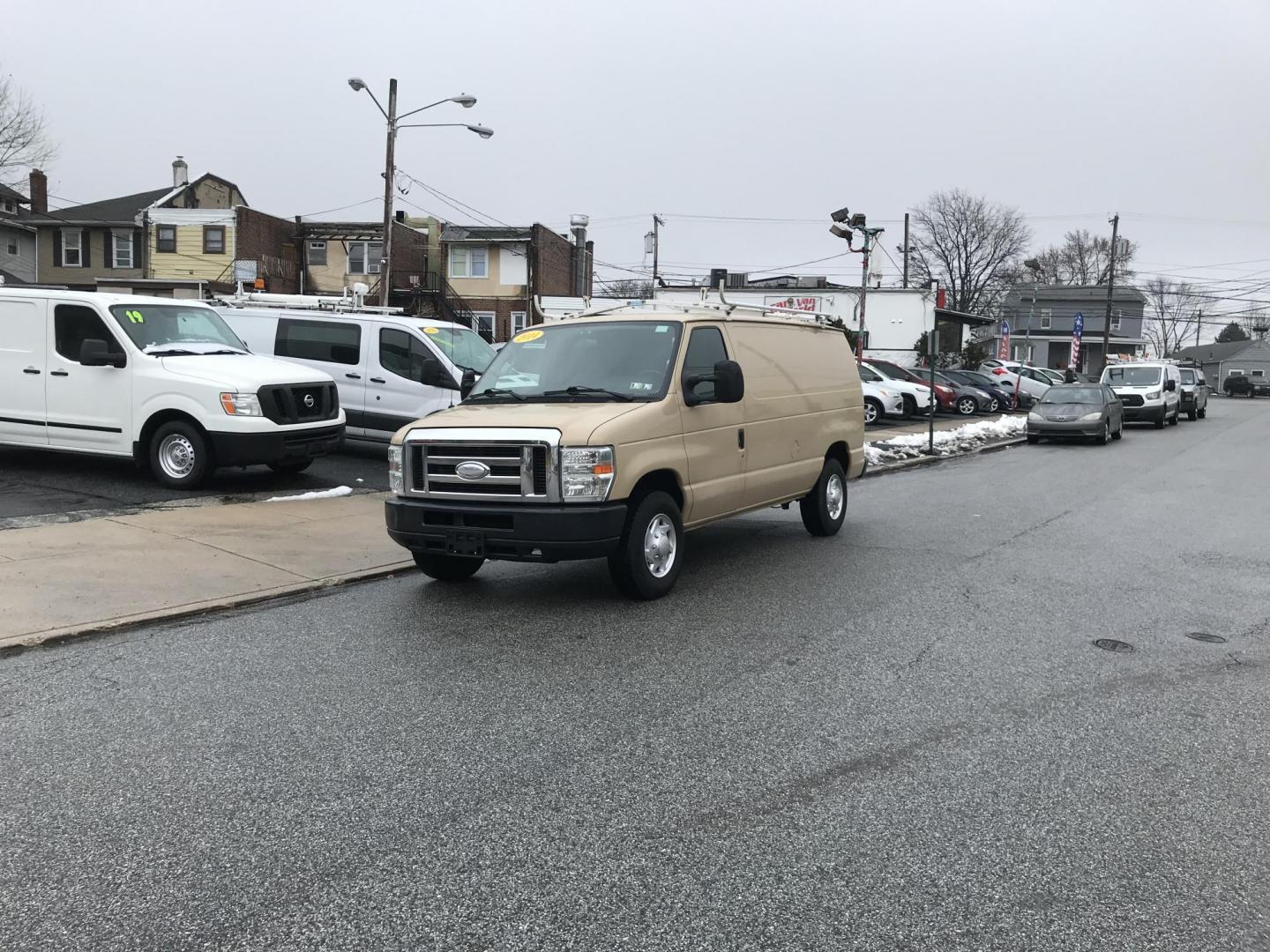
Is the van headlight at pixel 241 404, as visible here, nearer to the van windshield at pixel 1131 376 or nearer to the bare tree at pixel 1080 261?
the van windshield at pixel 1131 376

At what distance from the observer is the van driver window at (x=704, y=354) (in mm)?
7746

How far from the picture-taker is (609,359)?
7.78 m

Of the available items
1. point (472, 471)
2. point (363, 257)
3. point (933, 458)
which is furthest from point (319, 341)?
point (363, 257)

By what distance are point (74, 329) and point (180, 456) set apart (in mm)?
1924

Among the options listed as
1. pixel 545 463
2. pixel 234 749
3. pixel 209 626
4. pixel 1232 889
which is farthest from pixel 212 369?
pixel 1232 889

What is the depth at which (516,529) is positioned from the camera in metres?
6.70

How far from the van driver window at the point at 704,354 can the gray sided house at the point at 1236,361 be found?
3690 inches

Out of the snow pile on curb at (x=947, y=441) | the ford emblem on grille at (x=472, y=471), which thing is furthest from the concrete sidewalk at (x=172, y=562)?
the snow pile on curb at (x=947, y=441)

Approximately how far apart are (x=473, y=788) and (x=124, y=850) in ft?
4.08

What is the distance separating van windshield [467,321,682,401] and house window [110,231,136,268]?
4074 cm

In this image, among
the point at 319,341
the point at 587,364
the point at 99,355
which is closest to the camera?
the point at 587,364

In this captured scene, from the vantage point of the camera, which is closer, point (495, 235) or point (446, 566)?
point (446, 566)

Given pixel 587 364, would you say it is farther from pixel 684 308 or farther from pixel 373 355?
pixel 373 355

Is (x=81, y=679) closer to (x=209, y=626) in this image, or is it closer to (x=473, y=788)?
(x=209, y=626)
